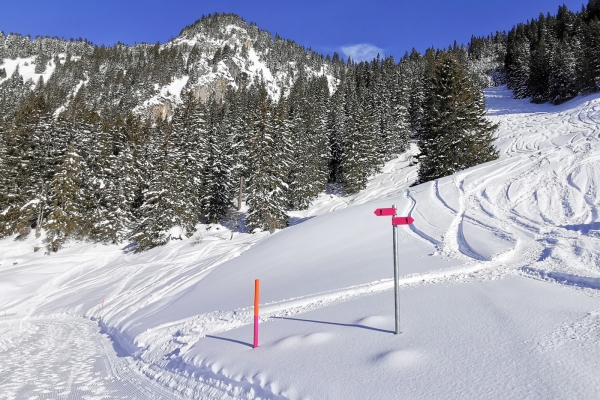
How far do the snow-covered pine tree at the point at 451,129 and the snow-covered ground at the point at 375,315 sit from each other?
755 cm

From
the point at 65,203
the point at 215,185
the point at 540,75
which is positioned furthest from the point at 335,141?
the point at 540,75

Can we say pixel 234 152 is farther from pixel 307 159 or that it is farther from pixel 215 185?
pixel 307 159

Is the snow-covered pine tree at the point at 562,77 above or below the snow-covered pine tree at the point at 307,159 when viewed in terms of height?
above

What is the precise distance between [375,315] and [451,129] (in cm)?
2241

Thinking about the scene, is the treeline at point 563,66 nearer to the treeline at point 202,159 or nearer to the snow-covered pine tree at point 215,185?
the treeline at point 202,159

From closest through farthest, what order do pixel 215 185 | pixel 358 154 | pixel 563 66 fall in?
1. pixel 215 185
2. pixel 358 154
3. pixel 563 66

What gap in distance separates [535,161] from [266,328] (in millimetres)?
17021

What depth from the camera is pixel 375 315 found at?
5410 millimetres

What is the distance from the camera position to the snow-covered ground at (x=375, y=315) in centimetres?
355

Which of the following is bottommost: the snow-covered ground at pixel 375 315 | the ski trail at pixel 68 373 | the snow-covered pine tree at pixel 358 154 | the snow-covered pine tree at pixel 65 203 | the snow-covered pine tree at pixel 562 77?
the ski trail at pixel 68 373

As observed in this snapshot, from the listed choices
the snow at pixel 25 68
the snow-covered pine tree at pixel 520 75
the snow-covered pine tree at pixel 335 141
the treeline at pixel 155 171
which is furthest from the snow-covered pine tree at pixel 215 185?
→ the snow at pixel 25 68

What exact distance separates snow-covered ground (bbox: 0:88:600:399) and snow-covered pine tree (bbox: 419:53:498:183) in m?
7.55

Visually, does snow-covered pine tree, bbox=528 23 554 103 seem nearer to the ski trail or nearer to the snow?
the ski trail

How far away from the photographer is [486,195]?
1301cm
